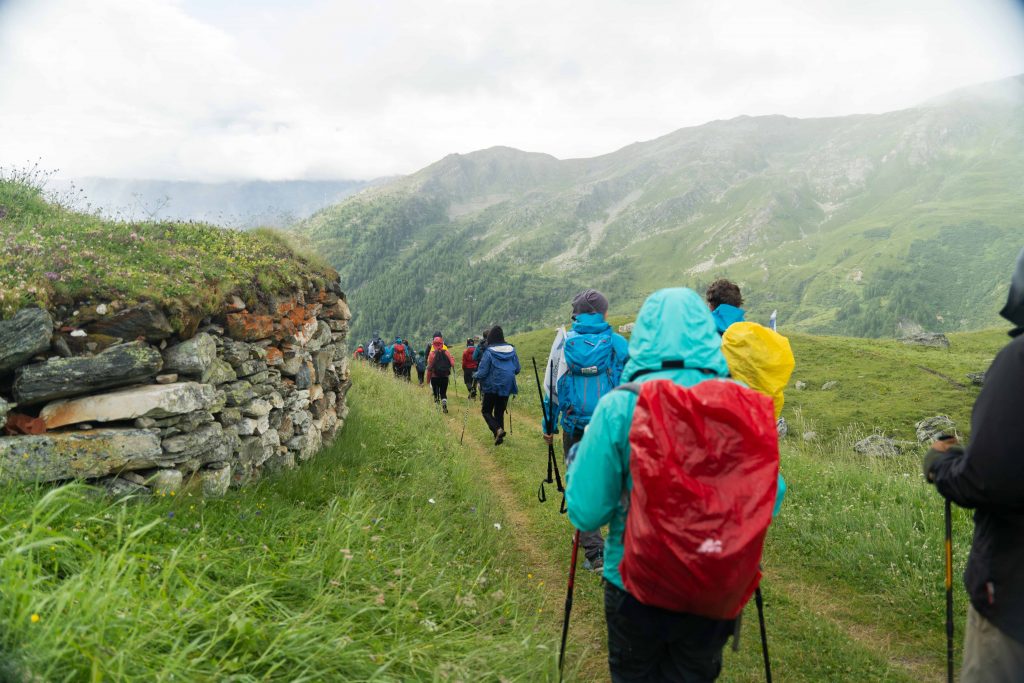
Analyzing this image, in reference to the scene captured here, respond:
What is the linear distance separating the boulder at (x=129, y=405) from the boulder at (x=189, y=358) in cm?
30

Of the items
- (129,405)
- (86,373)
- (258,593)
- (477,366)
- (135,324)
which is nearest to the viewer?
(258,593)

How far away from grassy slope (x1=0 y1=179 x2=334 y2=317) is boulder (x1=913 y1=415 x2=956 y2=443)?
86.8 feet

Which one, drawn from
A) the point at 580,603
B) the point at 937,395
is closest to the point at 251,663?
the point at 580,603

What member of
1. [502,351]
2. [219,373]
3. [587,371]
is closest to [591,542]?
[587,371]

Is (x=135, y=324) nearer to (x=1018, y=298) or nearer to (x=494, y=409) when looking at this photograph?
(x=1018, y=298)

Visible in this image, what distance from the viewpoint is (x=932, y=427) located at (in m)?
25.1

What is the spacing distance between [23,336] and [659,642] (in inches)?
225

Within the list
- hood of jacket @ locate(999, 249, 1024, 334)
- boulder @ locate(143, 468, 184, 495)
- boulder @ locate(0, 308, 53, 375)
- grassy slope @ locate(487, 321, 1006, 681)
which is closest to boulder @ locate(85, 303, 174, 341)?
boulder @ locate(0, 308, 53, 375)

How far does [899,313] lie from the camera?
156 metres

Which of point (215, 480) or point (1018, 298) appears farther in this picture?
point (215, 480)

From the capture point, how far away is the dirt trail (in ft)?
16.4

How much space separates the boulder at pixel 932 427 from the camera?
23.8 m

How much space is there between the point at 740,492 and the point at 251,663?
2.83 m

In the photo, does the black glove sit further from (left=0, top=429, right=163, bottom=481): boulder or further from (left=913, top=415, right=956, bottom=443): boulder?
(left=913, top=415, right=956, bottom=443): boulder
